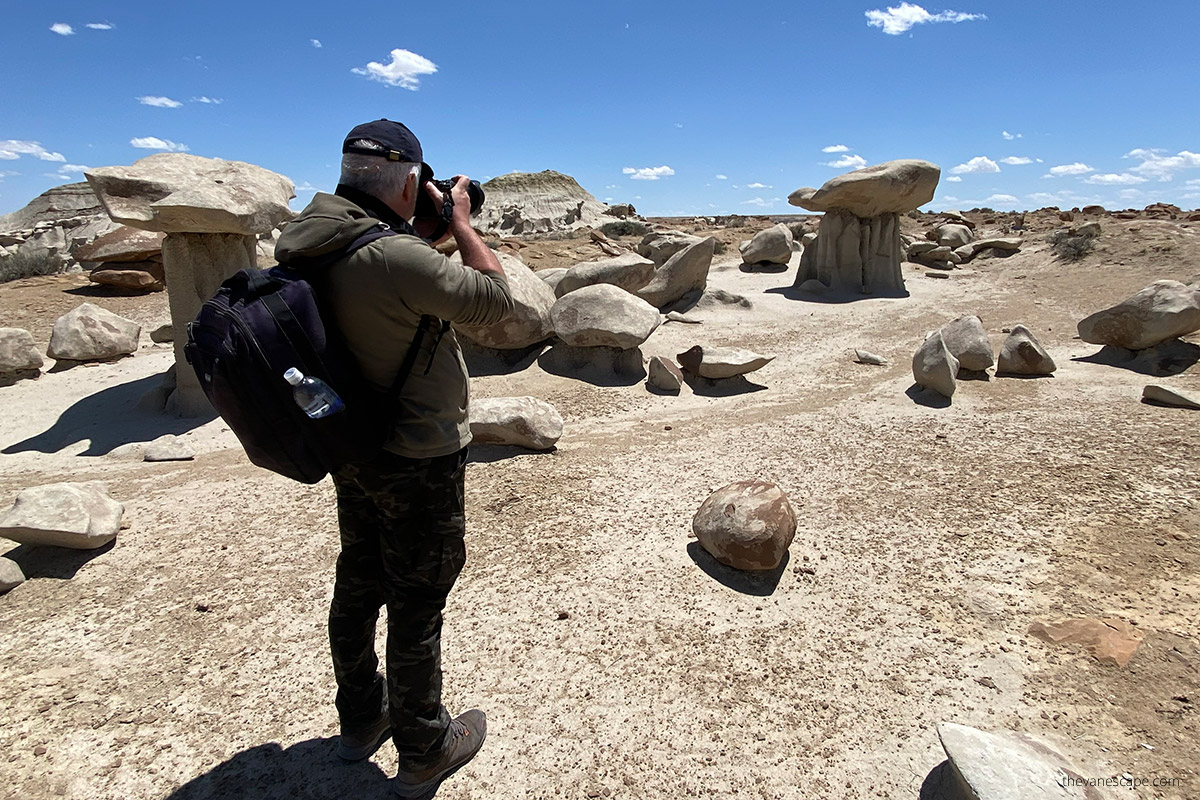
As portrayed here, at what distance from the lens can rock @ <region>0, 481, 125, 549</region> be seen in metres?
3.35

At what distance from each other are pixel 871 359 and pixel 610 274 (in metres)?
3.42

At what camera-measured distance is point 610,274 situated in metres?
8.83

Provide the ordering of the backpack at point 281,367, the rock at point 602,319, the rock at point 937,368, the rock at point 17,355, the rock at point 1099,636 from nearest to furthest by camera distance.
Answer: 1. the backpack at point 281,367
2. the rock at point 1099,636
3. the rock at point 937,368
4. the rock at point 602,319
5. the rock at point 17,355

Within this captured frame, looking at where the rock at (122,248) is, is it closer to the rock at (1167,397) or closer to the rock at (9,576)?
the rock at (9,576)

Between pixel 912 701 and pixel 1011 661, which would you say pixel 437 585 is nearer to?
pixel 912 701

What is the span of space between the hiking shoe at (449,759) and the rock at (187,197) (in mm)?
5341

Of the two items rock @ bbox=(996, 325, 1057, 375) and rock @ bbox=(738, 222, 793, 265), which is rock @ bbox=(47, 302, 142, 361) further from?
rock @ bbox=(738, 222, 793, 265)

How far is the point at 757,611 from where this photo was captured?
118 inches

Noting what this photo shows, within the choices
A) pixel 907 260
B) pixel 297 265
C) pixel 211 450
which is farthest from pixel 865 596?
pixel 907 260

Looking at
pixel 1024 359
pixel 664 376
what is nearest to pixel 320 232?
pixel 664 376

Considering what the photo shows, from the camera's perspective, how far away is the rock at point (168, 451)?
17.5 feet

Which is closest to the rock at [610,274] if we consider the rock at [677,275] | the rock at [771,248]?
the rock at [677,275]

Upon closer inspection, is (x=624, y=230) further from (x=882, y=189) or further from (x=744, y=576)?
(x=744, y=576)

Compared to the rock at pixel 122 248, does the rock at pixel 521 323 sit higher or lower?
lower
